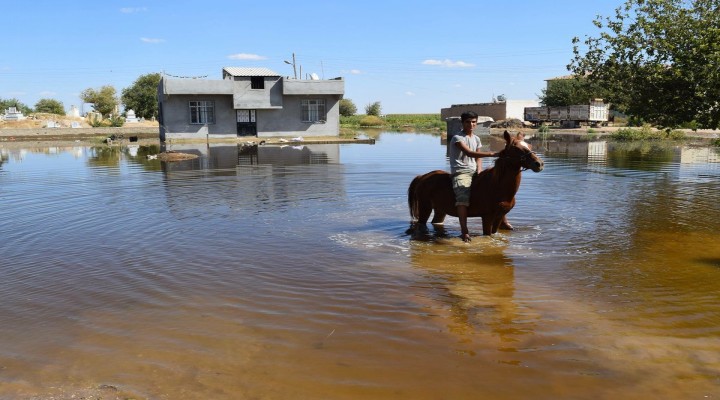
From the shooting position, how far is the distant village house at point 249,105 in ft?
145

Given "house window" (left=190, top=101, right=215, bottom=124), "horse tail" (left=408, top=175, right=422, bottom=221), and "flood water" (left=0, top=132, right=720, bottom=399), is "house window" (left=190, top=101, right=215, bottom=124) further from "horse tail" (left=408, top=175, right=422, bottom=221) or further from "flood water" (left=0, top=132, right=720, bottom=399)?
"horse tail" (left=408, top=175, right=422, bottom=221)

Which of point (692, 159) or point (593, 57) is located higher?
point (593, 57)

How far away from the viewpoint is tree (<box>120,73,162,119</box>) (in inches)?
2985

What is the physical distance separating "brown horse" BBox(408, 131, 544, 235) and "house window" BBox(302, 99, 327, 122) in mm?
38433

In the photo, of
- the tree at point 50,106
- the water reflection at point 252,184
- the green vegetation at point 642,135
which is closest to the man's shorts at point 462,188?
the water reflection at point 252,184

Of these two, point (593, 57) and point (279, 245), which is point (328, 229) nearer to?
point (279, 245)

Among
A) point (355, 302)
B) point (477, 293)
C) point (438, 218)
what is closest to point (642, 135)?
point (438, 218)

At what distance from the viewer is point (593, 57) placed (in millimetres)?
13898

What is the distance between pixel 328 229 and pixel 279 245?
4.65 ft

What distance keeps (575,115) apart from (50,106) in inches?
3623

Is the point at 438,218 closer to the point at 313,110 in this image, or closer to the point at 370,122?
the point at 313,110

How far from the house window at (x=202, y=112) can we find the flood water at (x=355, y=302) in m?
33.7

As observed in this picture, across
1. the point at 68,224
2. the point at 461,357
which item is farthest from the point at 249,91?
the point at 461,357

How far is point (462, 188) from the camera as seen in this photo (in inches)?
342
